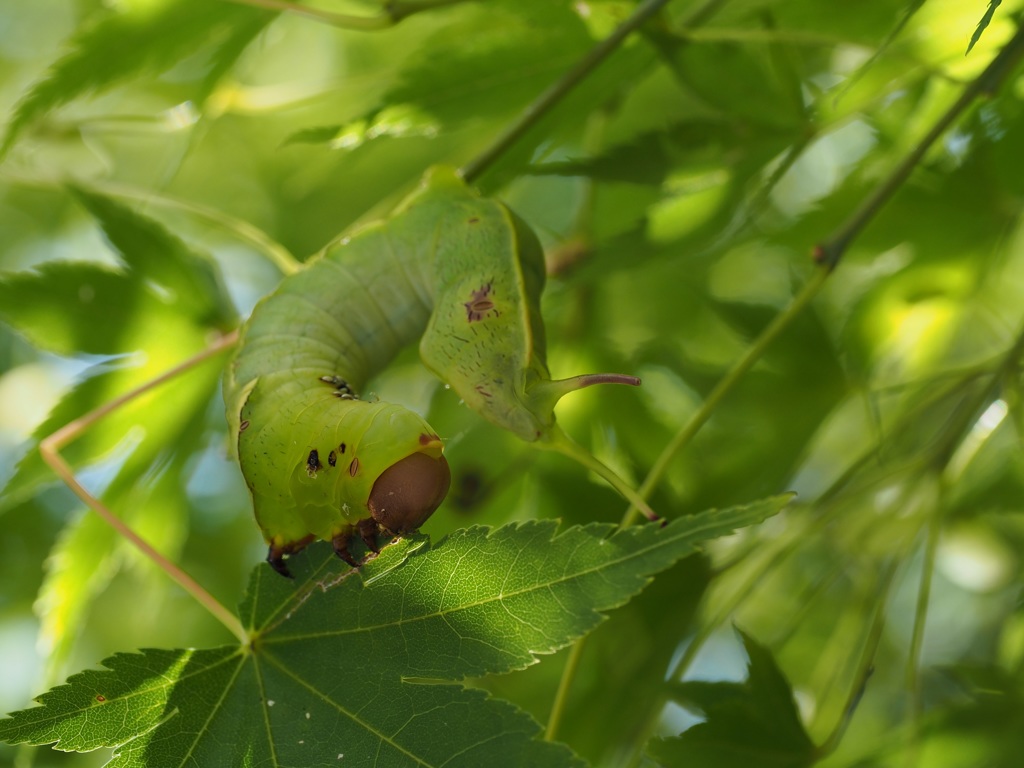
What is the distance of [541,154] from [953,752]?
105cm

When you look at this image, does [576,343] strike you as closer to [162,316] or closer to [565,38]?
[565,38]

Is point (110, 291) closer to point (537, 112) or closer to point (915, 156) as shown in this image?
point (537, 112)

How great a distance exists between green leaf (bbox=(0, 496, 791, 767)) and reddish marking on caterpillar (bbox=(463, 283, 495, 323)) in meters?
0.22

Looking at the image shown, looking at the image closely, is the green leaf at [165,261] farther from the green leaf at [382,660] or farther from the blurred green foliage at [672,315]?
the green leaf at [382,660]

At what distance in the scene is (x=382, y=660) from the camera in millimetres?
928

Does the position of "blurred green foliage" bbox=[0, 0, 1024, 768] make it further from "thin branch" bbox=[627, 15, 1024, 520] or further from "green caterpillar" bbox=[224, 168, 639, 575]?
"green caterpillar" bbox=[224, 168, 639, 575]

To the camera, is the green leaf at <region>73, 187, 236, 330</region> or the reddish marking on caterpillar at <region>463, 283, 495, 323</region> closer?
the reddish marking on caterpillar at <region>463, 283, 495, 323</region>

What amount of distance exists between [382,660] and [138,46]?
100 cm

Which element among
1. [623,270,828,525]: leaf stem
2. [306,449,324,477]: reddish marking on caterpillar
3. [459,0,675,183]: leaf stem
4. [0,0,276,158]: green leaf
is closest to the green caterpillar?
[306,449,324,477]: reddish marking on caterpillar

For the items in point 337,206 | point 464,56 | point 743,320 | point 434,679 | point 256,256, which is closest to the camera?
point 434,679

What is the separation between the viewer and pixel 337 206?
8.85ft

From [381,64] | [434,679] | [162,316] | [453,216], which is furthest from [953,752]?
[381,64]

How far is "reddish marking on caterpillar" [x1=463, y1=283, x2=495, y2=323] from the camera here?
99cm


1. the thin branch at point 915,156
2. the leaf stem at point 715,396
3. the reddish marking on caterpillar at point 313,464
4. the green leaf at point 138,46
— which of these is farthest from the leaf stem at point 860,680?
the green leaf at point 138,46
